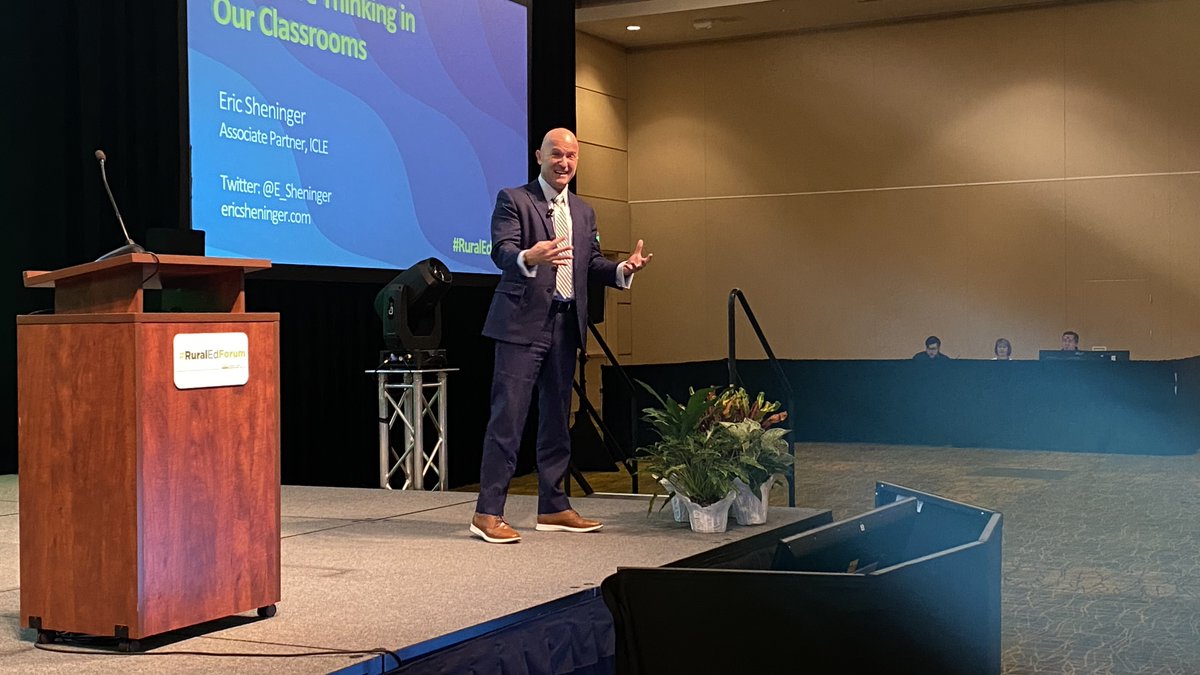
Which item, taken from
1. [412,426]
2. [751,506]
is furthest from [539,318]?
[412,426]

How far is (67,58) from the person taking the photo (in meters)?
6.38

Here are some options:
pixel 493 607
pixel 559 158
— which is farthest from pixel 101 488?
pixel 559 158

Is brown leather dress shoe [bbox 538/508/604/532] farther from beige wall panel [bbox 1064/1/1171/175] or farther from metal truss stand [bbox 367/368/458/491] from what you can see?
beige wall panel [bbox 1064/1/1171/175]

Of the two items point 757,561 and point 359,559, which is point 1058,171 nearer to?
point 757,561

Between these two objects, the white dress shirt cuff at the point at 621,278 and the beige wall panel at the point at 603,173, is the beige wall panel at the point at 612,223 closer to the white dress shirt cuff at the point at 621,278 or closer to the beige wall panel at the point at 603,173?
the beige wall panel at the point at 603,173

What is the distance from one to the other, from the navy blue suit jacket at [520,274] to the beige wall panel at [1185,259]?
9280mm

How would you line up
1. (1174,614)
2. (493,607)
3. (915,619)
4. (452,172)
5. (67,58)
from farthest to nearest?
1. (452,172)
2. (67,58)
3. (1174,614)
4. (493,607)
5. (915,619)

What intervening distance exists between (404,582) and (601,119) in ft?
36.2

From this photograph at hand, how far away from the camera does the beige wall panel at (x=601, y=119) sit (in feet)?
45.6

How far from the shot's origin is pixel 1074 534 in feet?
21.4

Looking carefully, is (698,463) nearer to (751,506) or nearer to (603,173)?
(751,506)

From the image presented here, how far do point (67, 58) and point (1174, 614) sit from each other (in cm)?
544

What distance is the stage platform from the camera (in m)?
2.82

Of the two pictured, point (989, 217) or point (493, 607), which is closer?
point (493, 607)
